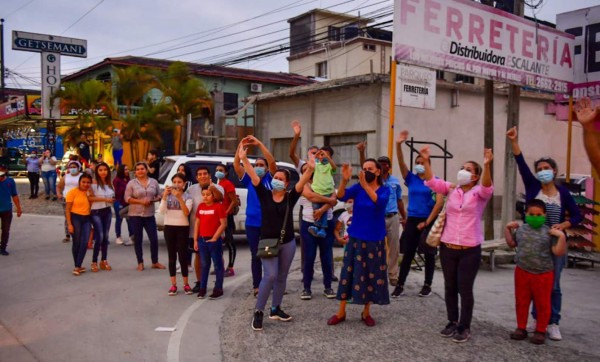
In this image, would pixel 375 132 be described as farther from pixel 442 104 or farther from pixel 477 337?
pixel 477 337

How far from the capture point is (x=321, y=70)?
130 ft

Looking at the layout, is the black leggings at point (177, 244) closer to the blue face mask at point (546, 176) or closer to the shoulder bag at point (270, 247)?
the shoulder bag at point (270, 247)

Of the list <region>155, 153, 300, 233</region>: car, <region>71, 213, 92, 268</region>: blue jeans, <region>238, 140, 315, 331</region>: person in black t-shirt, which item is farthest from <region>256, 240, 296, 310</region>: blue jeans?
<region>155, 153, 300, 233</region>: car

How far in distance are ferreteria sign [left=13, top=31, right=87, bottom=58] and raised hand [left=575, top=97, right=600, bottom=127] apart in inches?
1104

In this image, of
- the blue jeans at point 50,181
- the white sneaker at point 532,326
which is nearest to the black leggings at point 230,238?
the white sneaker at point 532,326

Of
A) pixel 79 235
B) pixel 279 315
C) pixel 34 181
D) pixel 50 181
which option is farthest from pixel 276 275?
pixel 34 181

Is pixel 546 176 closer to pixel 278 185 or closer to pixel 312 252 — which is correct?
pixel 278 185

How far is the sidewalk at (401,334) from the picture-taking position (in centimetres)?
517

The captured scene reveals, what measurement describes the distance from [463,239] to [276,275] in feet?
6.66

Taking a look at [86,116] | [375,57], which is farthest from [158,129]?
[375,57]

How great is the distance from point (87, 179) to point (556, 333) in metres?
7.23

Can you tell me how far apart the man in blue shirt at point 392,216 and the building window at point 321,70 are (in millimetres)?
31936

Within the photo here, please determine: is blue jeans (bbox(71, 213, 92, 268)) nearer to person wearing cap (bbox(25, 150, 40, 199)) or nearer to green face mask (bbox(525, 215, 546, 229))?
green face mask (bbox(525, 215, 546, 229))

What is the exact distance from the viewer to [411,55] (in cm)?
877
